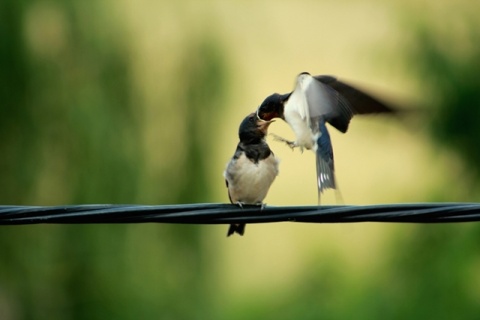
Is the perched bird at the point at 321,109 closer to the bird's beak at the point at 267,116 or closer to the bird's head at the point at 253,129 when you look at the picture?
the bird's beak at the point at 267,116

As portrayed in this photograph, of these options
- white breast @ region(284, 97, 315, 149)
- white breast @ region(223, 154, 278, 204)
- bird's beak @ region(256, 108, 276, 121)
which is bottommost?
white breast @ region(223, 154, 278, 204)

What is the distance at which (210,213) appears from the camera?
3.13 m

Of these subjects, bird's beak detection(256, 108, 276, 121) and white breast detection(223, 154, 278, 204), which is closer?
bird's beak detection(256, 108, 276, 121)

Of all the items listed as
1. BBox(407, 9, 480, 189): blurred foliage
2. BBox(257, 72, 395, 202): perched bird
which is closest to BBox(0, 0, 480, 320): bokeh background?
BBox(407, 9, 480, 189): blurred foliage

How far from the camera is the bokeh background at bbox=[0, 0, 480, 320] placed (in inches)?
272

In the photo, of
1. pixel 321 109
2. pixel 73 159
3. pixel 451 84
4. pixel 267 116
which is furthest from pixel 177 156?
pixel 321 109

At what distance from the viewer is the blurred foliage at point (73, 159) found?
7.09 m

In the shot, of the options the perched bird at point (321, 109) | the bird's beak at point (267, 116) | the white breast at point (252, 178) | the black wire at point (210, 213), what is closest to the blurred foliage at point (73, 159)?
the white breast at point (252, 178)

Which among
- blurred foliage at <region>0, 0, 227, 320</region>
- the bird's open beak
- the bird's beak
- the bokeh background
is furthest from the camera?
blurred foliage at <region>0, 0, 227, 320</region>

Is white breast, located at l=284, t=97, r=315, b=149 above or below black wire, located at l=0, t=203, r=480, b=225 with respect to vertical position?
above

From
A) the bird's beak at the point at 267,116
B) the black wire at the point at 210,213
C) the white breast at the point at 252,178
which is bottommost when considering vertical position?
the black wire at the point at 210,213

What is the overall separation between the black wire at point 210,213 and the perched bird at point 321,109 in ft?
1.35

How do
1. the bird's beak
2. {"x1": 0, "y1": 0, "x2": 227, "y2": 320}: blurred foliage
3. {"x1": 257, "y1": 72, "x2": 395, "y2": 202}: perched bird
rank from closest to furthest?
{"x1": 257, "y1": 72, "x2": 395, "y2": 202}: perched bird → the bird's beak → {"x1": 0, "y1": 0, "x2": 227, "y2": 320}: blurred foliage

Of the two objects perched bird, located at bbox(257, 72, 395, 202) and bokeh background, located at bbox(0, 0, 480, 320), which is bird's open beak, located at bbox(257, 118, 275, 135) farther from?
bokeh background, located at bbox(0, 0, 480, 320)
